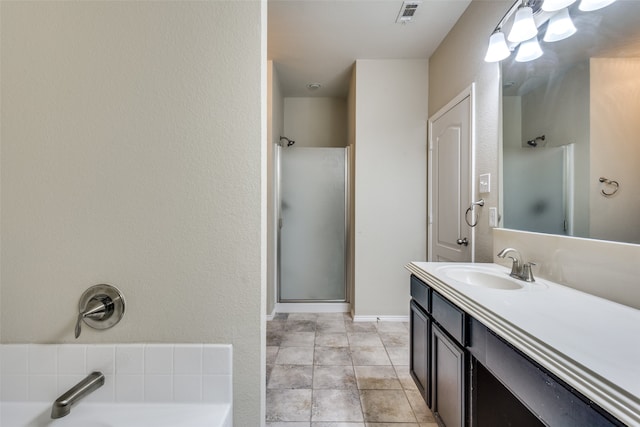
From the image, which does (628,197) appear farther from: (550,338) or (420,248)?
(420,248)

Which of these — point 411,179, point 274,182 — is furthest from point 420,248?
point 274,182

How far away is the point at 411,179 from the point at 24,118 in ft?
9.28

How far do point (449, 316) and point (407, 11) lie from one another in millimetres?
2283

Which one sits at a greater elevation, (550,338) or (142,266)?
(142,266)

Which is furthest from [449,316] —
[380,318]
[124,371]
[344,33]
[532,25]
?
[344,33]

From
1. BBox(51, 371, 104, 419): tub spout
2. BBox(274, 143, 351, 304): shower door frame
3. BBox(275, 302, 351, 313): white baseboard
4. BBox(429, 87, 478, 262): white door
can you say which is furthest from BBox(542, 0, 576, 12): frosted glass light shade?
BBox(275, 302, 351, 313): white baseboard

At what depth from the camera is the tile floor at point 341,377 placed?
61.4 inches

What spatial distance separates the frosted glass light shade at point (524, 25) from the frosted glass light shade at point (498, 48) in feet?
0.50

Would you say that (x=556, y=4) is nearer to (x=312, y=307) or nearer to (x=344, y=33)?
(x=344, y=33)

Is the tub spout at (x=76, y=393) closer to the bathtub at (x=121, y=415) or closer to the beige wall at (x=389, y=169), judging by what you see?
the bathtub at (x=121, y=415)

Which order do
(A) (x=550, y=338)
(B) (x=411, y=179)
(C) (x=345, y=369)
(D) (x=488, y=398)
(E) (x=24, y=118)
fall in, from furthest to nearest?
(B) (x=411, y=179)
(C) (x=345, y=369)
(D) (x=488, y=398)
(E) (x=24, y=118)
(A) (x=550, y=338)

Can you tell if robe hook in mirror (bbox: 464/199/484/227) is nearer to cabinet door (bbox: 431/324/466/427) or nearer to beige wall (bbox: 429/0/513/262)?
beige wall (bbox: 429/0/513/262)

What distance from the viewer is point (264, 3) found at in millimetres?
951

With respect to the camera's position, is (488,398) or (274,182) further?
(274,182)
